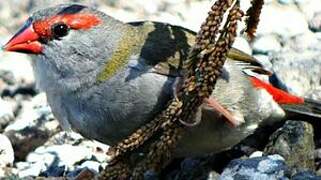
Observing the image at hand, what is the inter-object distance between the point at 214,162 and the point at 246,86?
1.78 feet

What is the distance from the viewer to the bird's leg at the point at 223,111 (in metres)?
5.18

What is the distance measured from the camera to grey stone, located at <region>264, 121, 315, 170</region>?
5461 millimetres

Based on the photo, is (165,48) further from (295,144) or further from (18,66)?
(18,66)

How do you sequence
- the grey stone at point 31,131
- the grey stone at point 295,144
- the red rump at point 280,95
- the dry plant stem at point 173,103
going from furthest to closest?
the grey stone at point 31,131
the red rump at point 280,95
the grey stone at point 295,144
the dry plant stem at point 173,103

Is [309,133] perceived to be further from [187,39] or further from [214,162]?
[187,39]

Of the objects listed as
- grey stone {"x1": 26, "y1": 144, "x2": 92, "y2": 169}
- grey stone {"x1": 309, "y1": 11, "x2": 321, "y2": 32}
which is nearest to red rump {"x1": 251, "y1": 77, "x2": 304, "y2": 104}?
grey stone {"x1": 26, "y1": 144, "x2": 92, "y2": 169}

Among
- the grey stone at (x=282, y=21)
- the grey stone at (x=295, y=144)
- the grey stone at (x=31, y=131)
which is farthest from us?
the grey stone at (x=282, y=21)

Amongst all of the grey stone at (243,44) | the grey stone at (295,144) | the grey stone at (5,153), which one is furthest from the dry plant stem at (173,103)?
the grey stone at (243,44)

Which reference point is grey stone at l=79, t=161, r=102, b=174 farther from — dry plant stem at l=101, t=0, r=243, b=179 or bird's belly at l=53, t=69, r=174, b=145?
dry plant stem at l=101, t=0, r=243, b=179

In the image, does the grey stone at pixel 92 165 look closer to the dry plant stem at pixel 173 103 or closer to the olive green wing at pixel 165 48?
the olive green wing at pixel 165 48

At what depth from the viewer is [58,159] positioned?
6.17 m

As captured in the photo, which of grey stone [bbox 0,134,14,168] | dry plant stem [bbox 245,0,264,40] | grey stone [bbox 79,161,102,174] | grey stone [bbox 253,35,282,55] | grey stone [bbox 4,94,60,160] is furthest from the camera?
grey stone [bbox 253,35,282,55]

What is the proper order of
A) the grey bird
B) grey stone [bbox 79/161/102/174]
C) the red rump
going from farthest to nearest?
grey stone [bbox 79/161/102/174] → the red rump → the grey bird

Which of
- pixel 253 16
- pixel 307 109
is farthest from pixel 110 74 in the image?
pixel 307 109
